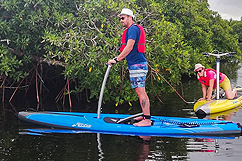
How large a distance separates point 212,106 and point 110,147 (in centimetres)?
388

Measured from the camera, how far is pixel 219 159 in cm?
533

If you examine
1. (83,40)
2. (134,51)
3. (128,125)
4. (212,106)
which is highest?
(83,40)

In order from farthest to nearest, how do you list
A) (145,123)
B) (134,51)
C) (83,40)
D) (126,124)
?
(83,40) < (126,124) < (145,123) < (134,51)

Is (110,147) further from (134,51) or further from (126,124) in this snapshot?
(134,51)

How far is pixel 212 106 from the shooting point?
899 cm

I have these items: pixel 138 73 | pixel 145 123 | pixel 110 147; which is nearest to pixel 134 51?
pixel 138 73

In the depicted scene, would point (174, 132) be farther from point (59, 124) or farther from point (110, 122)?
point (59, 124)

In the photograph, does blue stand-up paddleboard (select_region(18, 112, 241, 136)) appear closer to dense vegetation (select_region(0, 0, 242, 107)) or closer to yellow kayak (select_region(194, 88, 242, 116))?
yellow kayak (select_region(194, 88, 242, 116))

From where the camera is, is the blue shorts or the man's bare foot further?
the man's bare foot

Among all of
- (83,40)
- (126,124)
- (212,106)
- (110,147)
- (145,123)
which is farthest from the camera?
(83,40)

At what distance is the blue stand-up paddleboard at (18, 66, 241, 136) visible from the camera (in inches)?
264

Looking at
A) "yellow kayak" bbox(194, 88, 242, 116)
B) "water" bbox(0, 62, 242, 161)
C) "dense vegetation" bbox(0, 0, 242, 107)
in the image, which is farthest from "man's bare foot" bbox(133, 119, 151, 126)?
"dense vegetation" bbox(0, 0, 242, 107)

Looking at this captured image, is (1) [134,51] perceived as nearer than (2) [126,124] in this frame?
Yes

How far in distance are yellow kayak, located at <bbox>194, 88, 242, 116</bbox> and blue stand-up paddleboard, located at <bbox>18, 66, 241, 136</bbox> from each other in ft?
5.49
